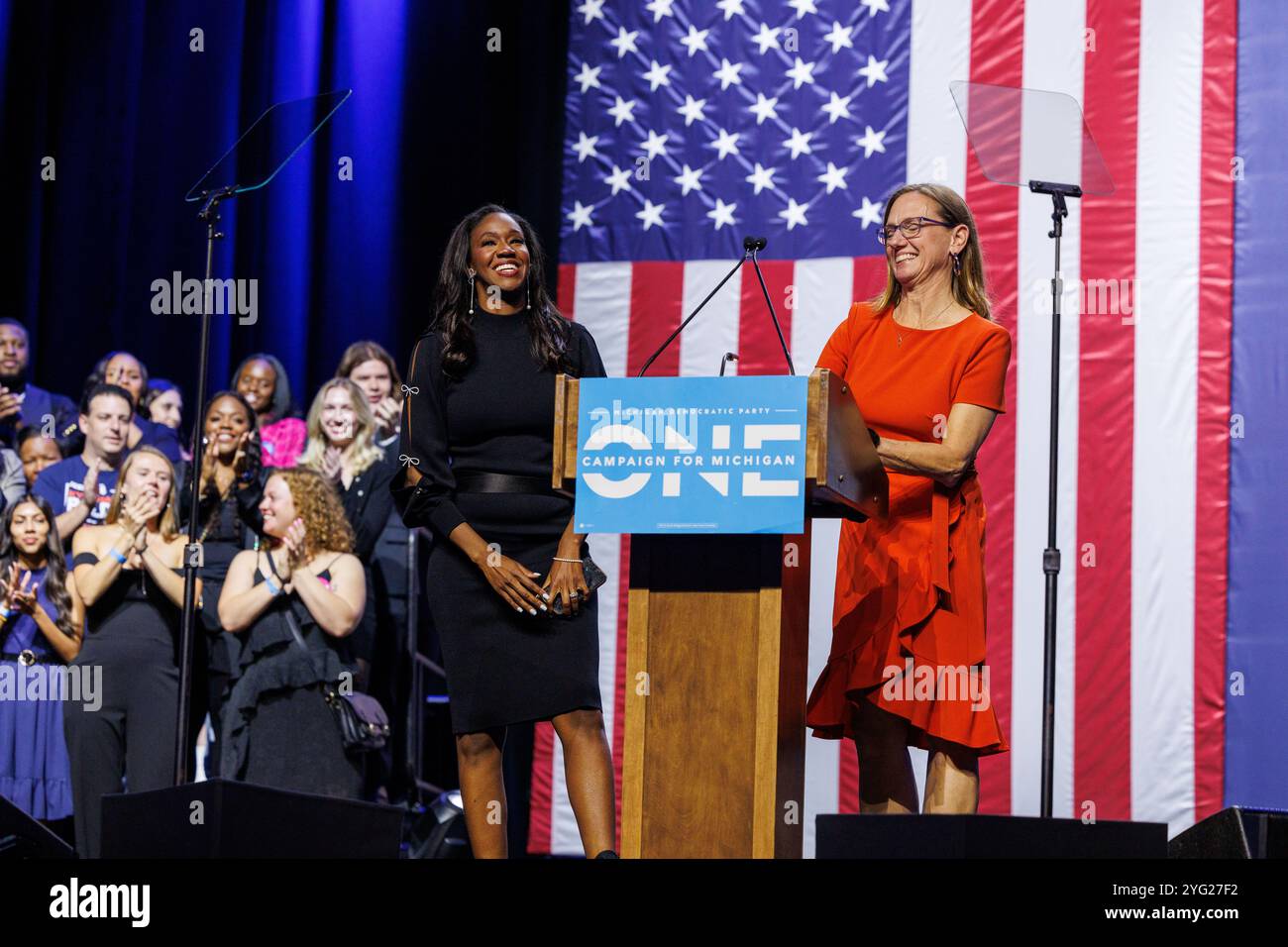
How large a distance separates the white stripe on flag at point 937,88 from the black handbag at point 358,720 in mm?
2823

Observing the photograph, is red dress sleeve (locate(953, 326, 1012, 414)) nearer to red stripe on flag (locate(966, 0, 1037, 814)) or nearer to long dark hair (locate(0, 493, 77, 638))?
red stripe on flag (locate(966, 0, 1037, 814))

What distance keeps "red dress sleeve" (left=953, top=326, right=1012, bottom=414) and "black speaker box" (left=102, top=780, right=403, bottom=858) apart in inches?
58.3

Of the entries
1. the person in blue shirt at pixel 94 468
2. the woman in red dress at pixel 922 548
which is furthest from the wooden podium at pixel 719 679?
the person in blue shirt at pixel 94 468

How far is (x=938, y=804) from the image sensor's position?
3580 millimetres

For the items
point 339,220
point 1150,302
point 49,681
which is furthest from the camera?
point 339,220

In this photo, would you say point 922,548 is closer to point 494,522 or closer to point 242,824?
point 494,522

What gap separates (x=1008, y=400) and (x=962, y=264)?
7.94ft

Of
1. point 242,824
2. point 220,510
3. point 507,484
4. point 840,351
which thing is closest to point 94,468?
point 220,510

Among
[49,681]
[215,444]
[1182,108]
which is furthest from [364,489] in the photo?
[1182,108]

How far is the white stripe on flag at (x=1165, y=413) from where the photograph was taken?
5.86 meters

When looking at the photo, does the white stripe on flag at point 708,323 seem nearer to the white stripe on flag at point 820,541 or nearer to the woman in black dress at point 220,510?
the white stripe on flag at point 820,541

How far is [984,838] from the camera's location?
279 cm
